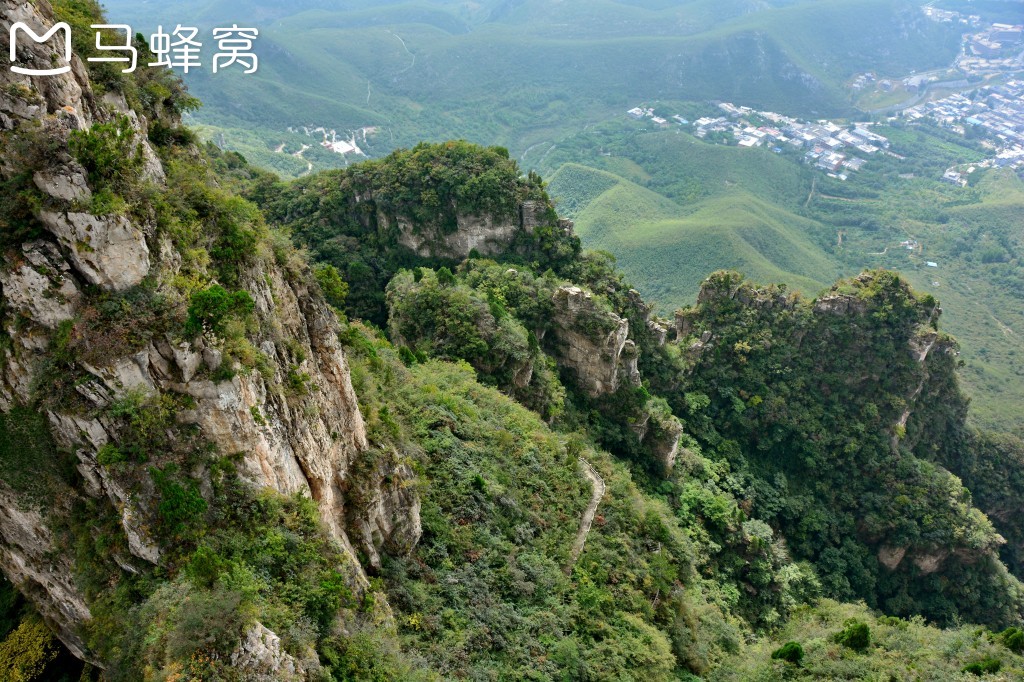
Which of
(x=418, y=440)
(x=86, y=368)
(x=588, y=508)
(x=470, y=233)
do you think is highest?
(x=86, y=368)

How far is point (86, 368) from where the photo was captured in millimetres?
15867

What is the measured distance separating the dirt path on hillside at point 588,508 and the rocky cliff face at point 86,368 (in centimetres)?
1554

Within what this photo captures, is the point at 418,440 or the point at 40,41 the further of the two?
the point at 418,440

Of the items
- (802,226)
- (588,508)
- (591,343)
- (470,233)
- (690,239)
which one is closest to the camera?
(588,508)

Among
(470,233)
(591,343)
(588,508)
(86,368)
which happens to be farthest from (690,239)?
(86,368)

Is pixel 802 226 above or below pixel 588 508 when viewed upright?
below

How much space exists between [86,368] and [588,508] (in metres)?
26.3

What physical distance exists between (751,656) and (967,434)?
5231 cm

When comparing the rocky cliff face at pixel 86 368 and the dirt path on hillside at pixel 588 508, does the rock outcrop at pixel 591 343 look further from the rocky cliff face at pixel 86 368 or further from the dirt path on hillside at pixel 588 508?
the rocky cliff face at pixel 86 368

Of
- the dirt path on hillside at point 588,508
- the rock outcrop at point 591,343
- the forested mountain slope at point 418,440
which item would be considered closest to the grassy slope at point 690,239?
the forested mountain slope at point 418,440

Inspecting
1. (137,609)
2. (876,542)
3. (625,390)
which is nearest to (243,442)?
(137,609)

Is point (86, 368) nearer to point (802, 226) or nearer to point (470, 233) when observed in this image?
point (470, 233)

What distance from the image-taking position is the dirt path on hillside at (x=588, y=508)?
106 ft

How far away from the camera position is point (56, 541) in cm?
1784
